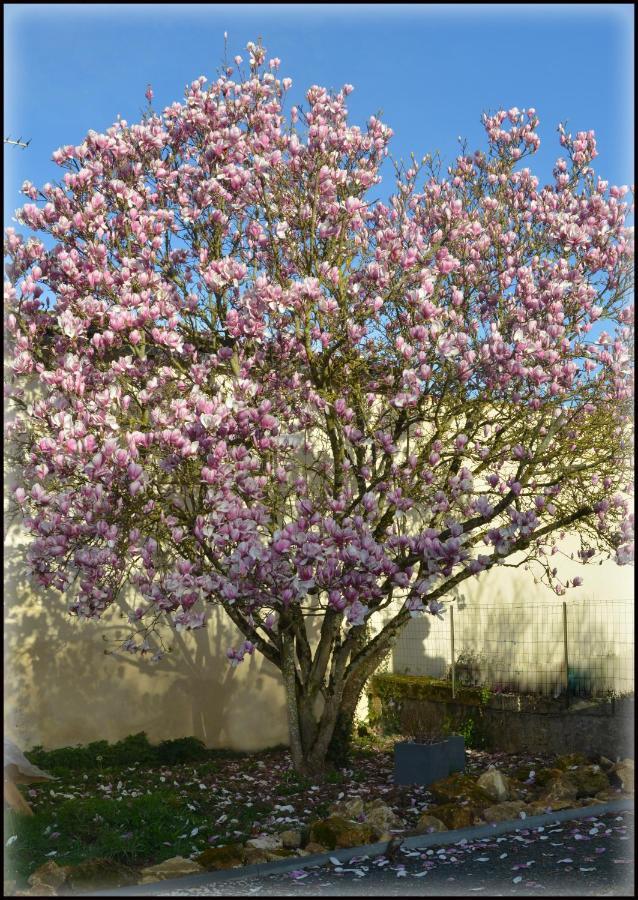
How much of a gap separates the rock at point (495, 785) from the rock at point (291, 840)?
180cm

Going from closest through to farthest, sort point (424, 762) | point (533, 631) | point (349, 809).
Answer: point (349, 809) < point (424, 762) < point (533, 631)

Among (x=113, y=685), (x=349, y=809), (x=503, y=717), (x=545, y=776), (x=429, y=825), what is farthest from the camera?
(x=503, y=717)

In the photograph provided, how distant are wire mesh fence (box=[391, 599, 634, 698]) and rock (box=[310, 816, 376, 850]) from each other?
3.73 metres

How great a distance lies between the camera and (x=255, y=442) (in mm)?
6969

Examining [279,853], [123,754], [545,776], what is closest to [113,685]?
[123,754]

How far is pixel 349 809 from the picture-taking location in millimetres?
7445

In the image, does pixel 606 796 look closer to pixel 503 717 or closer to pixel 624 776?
pixel 624 776

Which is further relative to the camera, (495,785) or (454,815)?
(495,785)

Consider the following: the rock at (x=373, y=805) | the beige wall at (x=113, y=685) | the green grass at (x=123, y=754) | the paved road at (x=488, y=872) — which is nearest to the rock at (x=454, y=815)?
the paved road at (x=488, y=872)

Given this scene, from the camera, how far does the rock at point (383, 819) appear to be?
7.27 m

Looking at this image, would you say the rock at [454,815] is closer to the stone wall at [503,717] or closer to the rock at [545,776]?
the rock at [545,776]

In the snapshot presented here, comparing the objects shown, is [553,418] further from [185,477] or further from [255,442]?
→ [185,477]

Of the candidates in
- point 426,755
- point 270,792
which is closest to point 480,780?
point 426,755

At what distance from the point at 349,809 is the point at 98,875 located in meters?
2.26
